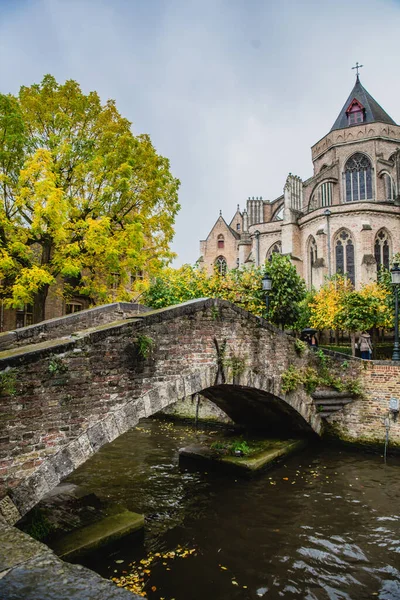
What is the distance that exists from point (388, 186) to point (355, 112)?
10830 millimetres

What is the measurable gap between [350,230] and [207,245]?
23149 millimetres

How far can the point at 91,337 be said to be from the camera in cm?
611

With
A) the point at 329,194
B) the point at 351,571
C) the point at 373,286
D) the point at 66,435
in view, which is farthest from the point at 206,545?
the point at 329,194

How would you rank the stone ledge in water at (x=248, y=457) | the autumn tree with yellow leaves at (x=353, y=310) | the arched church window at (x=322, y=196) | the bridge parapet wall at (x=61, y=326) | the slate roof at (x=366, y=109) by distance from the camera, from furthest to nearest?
the slate roof at (x=366, y=109) → the arched church window at (x=322, y=196) → the autumn tree with yellow leaves at (x=353, y=310) → the stone ledge in water at (x=248, y=457) → the bridge parapet wall at (x=61, y=326)

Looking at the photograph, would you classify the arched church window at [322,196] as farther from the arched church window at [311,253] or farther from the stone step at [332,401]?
the stone step at [332,401]

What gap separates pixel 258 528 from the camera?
25.0ft

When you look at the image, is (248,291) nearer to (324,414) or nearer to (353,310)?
(353,310)

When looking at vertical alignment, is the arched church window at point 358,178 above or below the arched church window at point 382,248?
above

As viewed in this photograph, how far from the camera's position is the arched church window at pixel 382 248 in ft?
102

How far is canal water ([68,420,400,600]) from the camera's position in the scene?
231 inches

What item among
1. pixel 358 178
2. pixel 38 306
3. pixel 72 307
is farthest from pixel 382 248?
pixel 38 306

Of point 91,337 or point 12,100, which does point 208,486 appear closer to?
point 91,337

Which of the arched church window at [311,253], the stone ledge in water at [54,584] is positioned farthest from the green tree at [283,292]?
the arched church window at [311,253]

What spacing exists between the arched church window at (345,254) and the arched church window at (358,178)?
7.68 m
